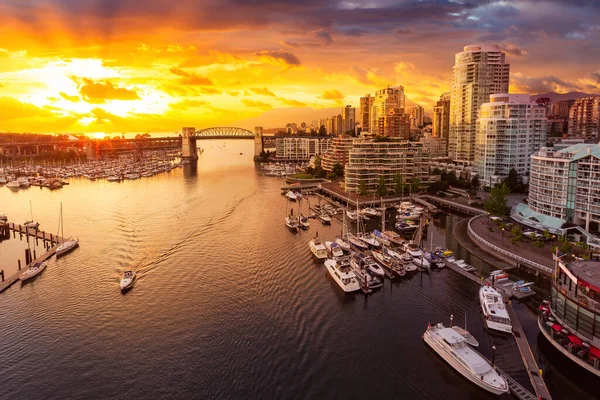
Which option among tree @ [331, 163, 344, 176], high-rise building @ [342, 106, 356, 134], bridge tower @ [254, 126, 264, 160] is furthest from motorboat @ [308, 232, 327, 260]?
high-rise building @ [342, 106, 356, 134]

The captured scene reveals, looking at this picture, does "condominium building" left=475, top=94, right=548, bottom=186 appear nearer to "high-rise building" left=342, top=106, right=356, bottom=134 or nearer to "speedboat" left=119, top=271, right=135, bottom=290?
"speedboat" left=119, top=271, right=135, bottom=290

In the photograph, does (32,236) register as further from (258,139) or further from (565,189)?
(258,139)

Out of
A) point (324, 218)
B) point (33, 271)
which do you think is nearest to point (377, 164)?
point (324, 218)

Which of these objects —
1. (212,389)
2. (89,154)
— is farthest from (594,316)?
(89,154)

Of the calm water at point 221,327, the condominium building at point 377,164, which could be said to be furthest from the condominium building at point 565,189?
the condominium building at point 377,164

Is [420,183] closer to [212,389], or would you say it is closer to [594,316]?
[594,316]

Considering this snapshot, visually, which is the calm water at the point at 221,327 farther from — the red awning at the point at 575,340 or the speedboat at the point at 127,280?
the red awning at the point at 575,340
